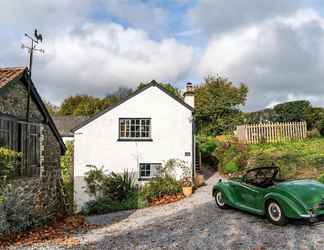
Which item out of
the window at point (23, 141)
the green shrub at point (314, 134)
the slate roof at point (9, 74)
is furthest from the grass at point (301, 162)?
the slate roof at point (9, 74)

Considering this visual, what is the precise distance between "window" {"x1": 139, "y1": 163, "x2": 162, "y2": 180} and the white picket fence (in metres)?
7.94

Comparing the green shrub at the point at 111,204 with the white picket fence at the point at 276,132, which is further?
the white picket fence at the point at 276,132

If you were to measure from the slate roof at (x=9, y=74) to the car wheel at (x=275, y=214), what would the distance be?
329 inches

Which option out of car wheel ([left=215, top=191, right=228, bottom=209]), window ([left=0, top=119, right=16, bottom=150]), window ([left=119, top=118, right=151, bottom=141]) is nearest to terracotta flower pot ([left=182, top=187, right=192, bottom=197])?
window ([left=119, top=118, right=151, bottom=141])

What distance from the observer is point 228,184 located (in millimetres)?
8945

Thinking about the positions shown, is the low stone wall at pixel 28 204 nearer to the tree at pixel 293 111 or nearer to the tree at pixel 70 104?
the tree at pixel 293 111

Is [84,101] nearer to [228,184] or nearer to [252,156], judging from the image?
[252,156]

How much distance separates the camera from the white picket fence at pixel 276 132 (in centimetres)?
1980

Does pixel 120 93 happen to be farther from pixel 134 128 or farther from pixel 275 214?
pixel 275 214

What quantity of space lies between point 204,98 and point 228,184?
21.2m

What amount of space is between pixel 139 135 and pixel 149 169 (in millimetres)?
1894

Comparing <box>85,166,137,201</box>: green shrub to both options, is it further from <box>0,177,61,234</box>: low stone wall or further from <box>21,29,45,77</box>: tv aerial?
<box>21,29,45,77</box>: tv aerial

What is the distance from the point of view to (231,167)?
674 inches

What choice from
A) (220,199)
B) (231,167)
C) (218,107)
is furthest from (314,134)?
(220,199)
